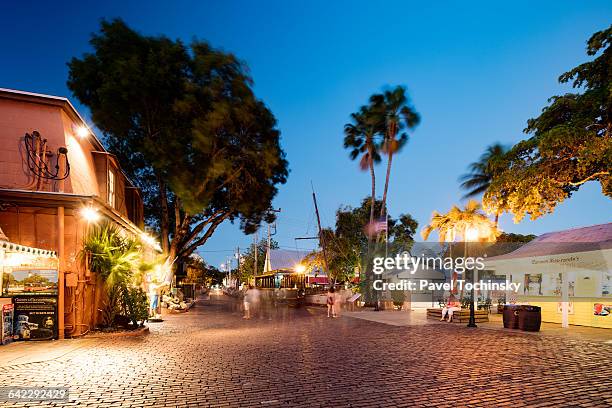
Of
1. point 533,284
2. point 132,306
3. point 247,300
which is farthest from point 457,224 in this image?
point 132,306

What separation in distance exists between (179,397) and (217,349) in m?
4.72

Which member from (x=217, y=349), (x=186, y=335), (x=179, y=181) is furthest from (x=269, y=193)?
(x=217, y=349)

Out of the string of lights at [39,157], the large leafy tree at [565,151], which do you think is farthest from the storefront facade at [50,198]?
the large leafy tree at [565,151]

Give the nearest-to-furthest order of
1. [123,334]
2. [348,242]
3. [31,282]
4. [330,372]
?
1. [330,372]
2. [31,282]
3. [123,334]
4. [348,242]

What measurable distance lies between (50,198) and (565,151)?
551 inches

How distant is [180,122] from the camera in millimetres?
25016

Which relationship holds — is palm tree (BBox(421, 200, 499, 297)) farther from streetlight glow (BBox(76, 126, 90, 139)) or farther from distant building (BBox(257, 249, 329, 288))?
streetlight glow (BBox(76, 126, 90, 139))

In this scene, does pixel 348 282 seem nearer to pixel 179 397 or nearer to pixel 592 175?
pixel 592 175

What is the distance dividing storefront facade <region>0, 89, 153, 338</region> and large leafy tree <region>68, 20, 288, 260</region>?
9.75 meters

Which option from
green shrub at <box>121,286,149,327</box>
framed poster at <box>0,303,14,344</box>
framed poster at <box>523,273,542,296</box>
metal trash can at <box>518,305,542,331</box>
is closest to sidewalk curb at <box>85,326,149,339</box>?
green shrub at <box>121,286,149,327</box>

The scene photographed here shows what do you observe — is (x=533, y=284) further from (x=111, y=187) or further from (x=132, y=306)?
(x=111, y=187)

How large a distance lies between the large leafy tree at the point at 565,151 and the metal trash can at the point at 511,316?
3.86m

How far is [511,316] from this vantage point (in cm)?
1647

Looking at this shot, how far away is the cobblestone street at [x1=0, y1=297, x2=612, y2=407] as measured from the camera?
6715 millimetres
